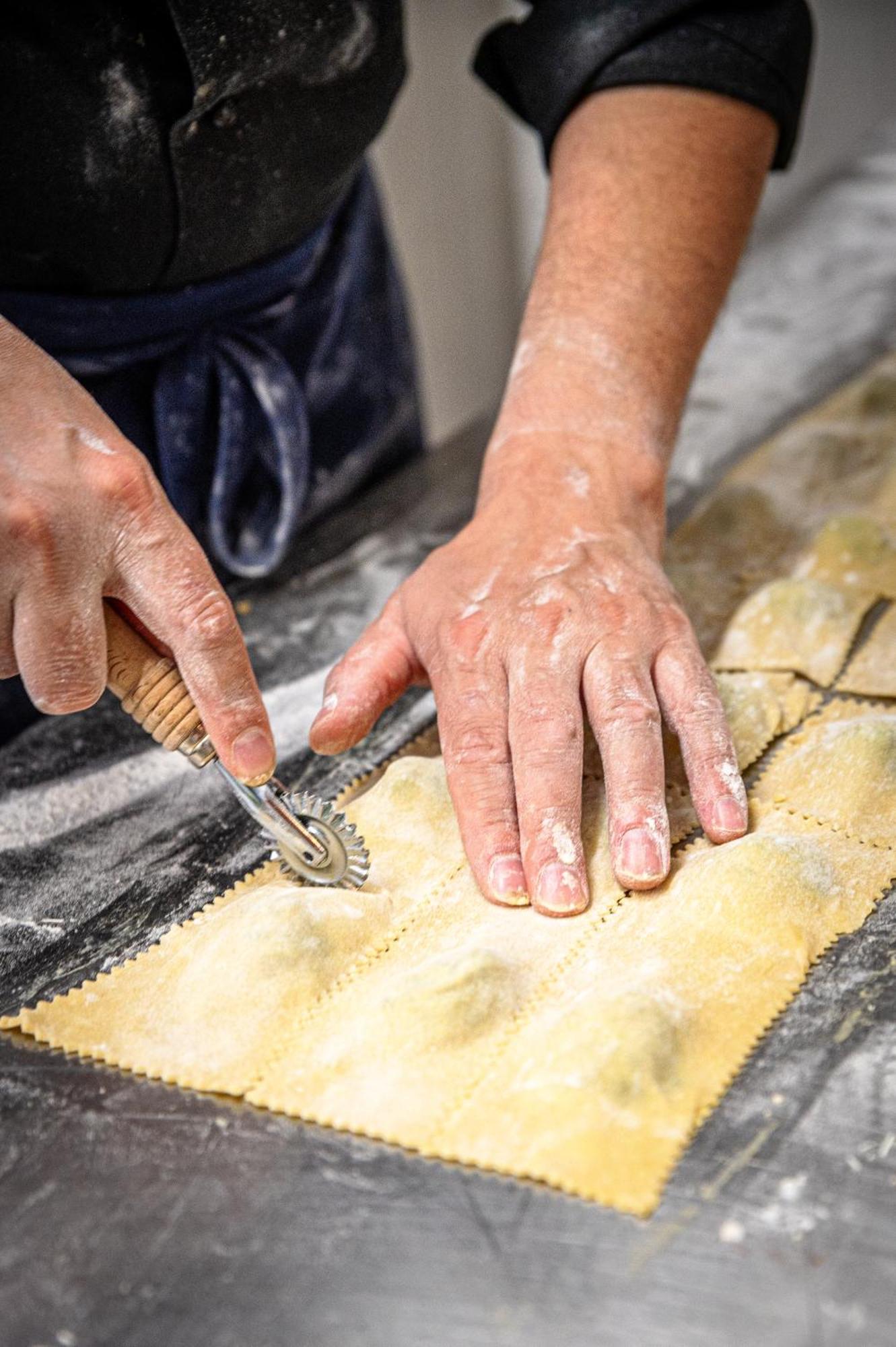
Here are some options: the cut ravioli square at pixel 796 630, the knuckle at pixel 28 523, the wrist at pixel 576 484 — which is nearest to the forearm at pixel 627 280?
the wrist at pixel 576 484

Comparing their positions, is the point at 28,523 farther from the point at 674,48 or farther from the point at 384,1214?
the point at 674,48

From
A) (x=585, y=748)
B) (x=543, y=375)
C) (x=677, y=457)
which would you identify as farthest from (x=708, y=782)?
(x=677, y=457)

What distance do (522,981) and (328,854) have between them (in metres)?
0.26

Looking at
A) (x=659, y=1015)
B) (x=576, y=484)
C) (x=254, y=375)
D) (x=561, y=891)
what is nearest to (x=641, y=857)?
(x=561, y=891)

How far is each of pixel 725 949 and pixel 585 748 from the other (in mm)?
394

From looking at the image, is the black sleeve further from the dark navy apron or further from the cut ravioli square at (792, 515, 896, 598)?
the cut ravioli square at (792, 515, 896, 598)

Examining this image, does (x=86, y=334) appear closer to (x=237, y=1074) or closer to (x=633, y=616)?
(x=633, y=616)

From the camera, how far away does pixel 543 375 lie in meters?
1.67

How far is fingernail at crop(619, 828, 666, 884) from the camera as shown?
1.20 metres

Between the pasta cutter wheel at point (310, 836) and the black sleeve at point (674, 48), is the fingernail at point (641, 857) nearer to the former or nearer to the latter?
the pasta cutter wheel at point (310, 836)

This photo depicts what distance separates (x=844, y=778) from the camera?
4.41 feet

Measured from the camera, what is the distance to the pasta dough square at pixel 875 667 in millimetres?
1560

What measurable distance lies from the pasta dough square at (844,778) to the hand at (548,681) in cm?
9

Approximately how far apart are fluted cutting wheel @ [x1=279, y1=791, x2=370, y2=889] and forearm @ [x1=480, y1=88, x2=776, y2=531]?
1.77 feet
